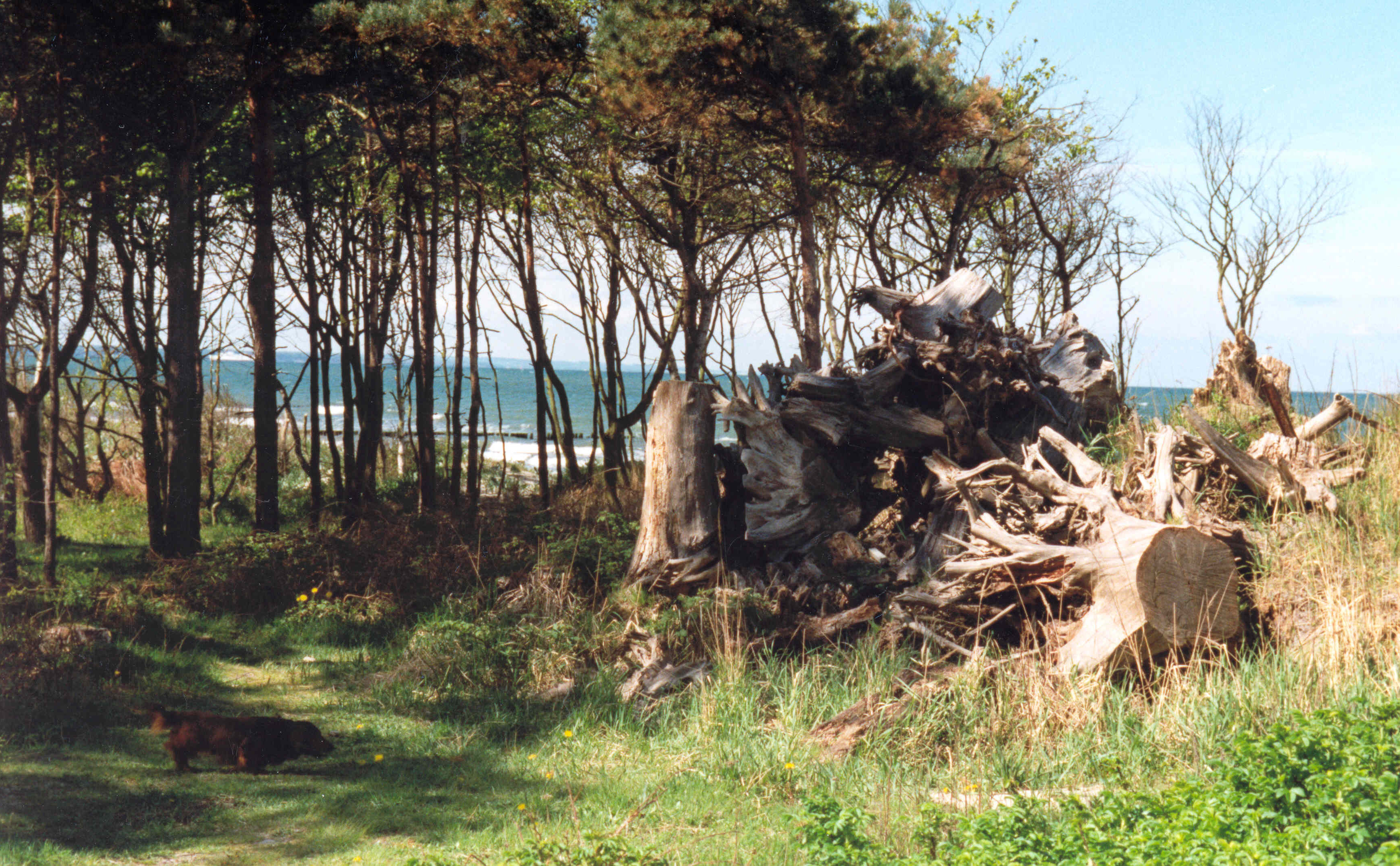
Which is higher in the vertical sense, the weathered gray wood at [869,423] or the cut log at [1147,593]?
the weathered gray wood at [869,423]

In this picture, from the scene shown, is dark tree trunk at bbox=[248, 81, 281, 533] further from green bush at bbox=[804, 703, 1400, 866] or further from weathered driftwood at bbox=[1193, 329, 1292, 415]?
weathered driftwood at bbox=[1193, 329, 1292, 415]

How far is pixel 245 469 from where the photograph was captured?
11.8 meters

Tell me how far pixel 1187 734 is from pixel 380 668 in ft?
16.1

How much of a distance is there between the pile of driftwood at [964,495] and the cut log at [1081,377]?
0.02 m

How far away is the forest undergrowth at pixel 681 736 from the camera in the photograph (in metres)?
3.24

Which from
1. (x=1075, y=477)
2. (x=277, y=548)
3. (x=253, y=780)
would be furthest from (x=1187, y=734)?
(x=277, y=548)

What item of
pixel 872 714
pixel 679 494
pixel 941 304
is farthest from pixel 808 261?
pixel 872 714

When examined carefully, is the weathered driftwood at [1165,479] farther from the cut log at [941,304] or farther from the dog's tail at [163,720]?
the dog's tail at [163,720]

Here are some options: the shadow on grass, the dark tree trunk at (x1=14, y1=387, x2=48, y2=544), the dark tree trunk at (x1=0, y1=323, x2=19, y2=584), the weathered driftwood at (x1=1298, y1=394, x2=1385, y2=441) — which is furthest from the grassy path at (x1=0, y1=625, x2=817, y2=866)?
the weathered driftwood at (x1=1298, y1=394, x2=1385, y2=441)

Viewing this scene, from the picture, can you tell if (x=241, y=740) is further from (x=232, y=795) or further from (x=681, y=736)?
(x=681, y=736)

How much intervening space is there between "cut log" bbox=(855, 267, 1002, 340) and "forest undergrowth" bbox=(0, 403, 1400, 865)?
8.13 feet

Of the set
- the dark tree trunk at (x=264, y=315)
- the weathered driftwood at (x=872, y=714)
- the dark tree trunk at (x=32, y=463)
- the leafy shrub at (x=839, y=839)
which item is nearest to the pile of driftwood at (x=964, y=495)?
the weathered driftwood at (x=872, y=714)

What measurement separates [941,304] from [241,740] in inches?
218

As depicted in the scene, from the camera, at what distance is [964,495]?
597 centimetres
